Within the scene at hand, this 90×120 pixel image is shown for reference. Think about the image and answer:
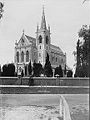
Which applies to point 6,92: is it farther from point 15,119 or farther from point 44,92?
point 15,119

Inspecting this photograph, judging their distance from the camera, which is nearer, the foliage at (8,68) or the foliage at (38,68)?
the foliage at (8,68)

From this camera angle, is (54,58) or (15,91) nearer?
(54,58)

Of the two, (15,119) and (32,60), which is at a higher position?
(32,60)

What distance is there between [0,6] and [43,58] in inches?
101

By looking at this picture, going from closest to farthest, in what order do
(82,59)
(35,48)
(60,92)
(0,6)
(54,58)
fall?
(82,59) → (0,6) → (54,58) → (35,48) → (60,92)

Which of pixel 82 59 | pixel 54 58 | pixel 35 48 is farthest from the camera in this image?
pixel 35 48

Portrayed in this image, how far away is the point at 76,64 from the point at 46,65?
3.64 m

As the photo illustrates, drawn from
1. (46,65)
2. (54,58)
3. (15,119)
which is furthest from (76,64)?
(46,65)

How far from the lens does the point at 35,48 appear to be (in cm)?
598

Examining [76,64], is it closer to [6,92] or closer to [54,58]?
[54,58]

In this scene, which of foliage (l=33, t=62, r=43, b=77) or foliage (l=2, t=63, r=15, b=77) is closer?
foliage (l=2, t=63, r=15, b=77)

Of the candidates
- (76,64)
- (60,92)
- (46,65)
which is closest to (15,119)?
(76,64)

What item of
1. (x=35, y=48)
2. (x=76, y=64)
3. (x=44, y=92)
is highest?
(x=35, y=48)

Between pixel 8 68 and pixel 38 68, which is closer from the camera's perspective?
pixel 8 68
